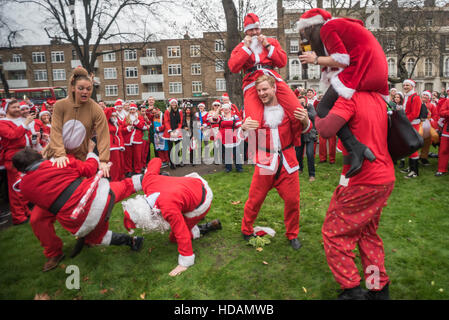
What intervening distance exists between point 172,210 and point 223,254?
1098 millimetres

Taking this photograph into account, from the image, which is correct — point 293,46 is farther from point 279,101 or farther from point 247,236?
point 247,236

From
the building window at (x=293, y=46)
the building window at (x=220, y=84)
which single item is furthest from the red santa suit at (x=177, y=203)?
the building window at (x=293, y=46)

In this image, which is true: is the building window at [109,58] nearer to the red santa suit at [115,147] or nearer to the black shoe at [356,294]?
the red santa suit at [115,147]

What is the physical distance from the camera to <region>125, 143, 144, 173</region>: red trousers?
8867 millimetres

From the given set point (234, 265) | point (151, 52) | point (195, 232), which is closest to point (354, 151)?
point (234, 265)

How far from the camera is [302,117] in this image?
3.31 m

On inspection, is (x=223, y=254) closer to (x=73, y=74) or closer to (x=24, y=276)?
(x=24, y=276)

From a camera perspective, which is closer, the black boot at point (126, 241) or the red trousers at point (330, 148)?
the black boot at point (126, 241)

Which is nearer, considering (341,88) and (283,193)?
(341,88)

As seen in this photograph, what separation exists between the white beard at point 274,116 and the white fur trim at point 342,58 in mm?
1265

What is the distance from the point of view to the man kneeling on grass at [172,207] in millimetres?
3086

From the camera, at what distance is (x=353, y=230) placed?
237 cm

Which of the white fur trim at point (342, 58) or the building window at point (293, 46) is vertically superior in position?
the building window at point (293, 46)

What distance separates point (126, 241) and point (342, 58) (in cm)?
341
